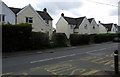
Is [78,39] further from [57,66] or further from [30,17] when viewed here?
[57,66]

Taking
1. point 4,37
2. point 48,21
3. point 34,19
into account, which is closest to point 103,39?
point 48,21

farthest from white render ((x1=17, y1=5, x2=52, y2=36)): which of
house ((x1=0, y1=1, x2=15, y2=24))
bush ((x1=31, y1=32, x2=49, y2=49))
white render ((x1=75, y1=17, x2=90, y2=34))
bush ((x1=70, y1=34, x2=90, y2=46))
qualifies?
white render ((x1=75, y1=17, x2=90, y2=34))

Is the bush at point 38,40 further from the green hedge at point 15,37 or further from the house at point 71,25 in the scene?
the house at point 71,25

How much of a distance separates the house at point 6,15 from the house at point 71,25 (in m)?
17.8

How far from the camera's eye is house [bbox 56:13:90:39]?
39106 millimetres

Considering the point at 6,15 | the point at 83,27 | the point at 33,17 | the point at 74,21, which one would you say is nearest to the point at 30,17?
the point at 33,17

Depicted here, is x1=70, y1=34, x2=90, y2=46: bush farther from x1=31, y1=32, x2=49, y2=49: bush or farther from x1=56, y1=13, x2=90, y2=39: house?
x1=56, y1=13, x2=90, y2=39: house

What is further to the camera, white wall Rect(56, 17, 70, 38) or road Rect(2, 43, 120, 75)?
white wall Rect(56, 17, 70, 38)

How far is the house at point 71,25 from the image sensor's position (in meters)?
39.1

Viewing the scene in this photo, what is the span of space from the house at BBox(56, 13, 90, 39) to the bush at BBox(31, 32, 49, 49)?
73.7ft

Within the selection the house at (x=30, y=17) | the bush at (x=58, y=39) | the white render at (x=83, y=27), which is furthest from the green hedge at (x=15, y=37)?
the white render at (x=83, y=27)

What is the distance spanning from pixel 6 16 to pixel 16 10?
142 inches

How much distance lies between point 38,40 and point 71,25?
975 inches

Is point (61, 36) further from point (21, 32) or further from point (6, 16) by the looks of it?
point (6, 16)
